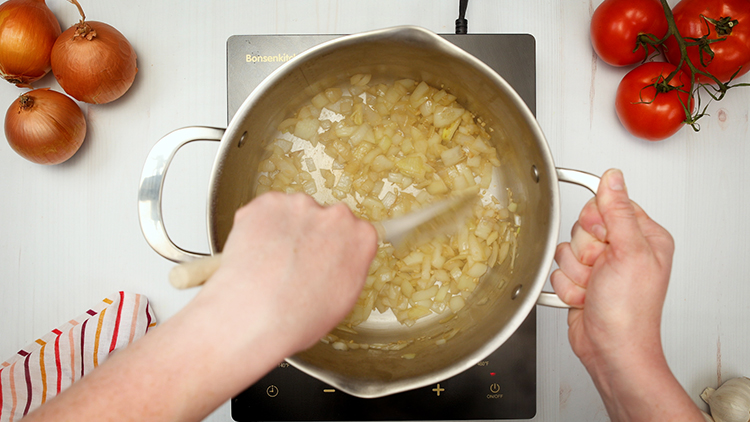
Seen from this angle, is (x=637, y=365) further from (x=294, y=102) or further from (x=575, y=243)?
(x=294, y=102)

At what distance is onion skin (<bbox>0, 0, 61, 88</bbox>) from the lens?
0.83 meters

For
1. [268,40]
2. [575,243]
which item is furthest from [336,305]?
[268,40]

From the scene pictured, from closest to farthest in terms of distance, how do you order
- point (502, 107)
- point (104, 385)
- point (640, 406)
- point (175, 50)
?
point (104, 385) → point (640, 406) → point (502, 107) → point (175, 50)

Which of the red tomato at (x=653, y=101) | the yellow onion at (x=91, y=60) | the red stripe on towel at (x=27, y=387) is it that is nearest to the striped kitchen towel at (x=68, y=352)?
the red stripe on towel at (x=27, y=387)

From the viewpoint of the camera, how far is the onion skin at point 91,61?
828 millimetres

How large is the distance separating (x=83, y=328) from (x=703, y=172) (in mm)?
1384

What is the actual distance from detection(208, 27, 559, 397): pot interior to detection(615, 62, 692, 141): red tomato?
281mm

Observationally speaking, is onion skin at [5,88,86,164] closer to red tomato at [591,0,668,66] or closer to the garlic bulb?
red tomato at [591,0,668,66]

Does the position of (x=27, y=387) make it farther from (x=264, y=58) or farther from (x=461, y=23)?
(x=461, y=23)

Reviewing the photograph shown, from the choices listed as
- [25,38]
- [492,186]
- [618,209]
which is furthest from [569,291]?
[25,38]

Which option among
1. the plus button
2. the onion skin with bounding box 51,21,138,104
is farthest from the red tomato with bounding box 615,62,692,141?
the onion skin with bounding box 51,21,138,104

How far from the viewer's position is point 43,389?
0.87m

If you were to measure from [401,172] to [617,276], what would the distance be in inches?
17.4

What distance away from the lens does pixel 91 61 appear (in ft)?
2.72
